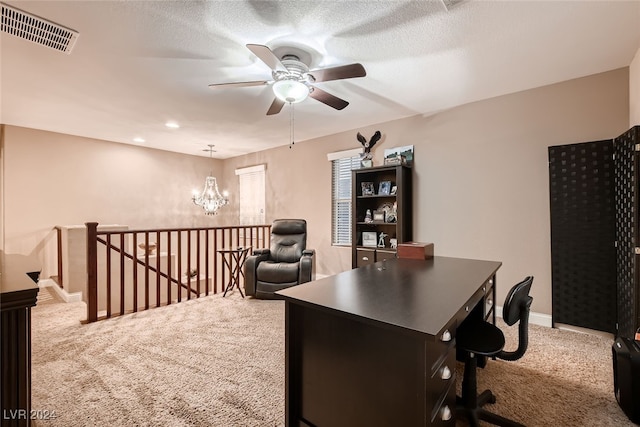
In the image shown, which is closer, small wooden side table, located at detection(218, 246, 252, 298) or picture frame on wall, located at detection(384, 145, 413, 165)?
picture frame on wall, located at detection(384, 145, 413, 165)

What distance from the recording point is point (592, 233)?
2.82 metres

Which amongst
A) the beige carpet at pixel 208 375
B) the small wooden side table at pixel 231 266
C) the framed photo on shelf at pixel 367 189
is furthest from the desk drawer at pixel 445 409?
the small wooden side table at pixel 231 266

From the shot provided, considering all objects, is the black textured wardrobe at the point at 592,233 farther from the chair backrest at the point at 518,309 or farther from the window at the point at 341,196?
the window at the point at 341,196

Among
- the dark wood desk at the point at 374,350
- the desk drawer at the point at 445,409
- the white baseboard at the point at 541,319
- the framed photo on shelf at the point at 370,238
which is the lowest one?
the white baseboard at the point at 541,319

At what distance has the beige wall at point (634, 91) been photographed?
8.00 feet

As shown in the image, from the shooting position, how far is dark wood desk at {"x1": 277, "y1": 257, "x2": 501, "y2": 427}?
1138mm

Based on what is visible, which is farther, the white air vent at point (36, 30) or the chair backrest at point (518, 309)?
the white air vent at point (36, 30)

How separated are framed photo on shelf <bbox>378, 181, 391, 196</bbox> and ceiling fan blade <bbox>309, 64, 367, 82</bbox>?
2.14 metres

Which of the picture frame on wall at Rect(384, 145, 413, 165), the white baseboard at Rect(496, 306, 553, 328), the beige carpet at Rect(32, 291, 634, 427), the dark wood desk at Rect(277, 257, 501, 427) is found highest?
the picture frame on wall at Rect(384, 145, 413, 165)

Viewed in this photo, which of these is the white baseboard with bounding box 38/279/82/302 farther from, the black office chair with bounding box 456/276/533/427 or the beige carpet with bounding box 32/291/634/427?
the black office chair with bounding box 456/276/533/427

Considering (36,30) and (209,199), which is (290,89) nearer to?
(36,30)

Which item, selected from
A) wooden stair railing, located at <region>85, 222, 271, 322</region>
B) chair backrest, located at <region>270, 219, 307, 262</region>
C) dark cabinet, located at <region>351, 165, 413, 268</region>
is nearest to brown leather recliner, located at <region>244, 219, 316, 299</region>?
chair backrest, located at <region>270, 219, 307, 262</region>

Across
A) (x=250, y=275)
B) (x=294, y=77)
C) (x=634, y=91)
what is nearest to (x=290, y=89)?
(x=294, y=77)

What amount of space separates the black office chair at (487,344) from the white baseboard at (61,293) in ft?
16.0
